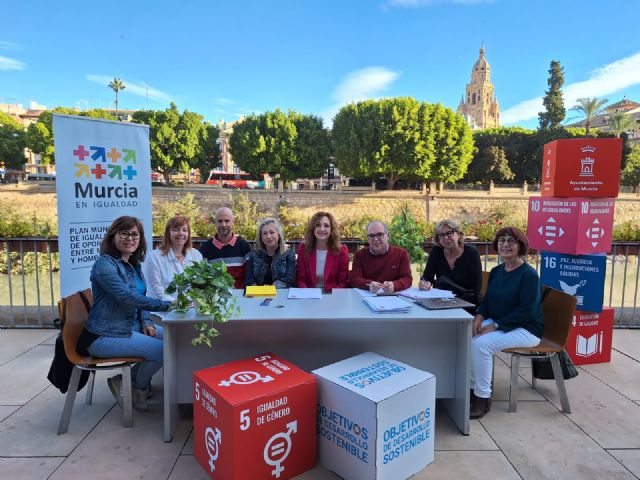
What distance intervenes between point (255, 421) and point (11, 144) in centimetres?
5061

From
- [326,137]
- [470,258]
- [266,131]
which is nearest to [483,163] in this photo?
[326,137]

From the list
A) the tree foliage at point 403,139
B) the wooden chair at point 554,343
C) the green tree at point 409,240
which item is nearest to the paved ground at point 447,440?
the wooden chair at point 554,343

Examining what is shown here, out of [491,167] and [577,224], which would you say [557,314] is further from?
[491,167]

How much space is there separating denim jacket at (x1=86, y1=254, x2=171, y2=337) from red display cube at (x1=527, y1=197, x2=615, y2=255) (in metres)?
3.66

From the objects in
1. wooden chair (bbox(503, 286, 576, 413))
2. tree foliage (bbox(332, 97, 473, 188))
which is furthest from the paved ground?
tree foliage (bbox(332, 97, 473, 188))

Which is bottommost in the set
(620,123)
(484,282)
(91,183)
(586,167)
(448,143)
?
(484,282)

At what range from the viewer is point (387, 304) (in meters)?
2.78

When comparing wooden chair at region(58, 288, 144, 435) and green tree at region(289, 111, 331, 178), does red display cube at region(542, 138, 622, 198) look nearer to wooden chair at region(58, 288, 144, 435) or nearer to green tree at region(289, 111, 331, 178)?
wooden chair at region(58, 288, 144, 435)

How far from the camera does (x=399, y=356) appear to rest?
292 cm

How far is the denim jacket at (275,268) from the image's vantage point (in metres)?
3.76

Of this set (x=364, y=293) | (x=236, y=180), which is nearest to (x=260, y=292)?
(x=364, y=293)

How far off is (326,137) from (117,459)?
116ft

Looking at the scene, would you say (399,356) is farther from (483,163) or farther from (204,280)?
(483,163)

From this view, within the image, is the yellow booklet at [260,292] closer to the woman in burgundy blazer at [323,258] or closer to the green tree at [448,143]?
the woman in burgundy blazer at [323,258]
